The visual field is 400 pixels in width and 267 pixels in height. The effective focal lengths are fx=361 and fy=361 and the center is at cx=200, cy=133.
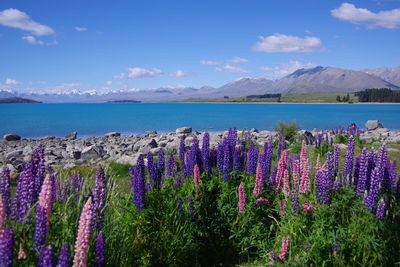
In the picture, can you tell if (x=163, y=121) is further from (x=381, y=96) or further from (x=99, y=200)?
(x=381, y=96)

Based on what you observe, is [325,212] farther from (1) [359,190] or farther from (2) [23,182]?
(2) [23,182]

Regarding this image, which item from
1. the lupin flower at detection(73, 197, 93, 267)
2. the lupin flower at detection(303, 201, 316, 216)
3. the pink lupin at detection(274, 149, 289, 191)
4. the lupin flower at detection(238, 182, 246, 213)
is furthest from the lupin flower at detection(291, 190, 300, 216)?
the lupin flower at detection(73, 197, 93, 267)

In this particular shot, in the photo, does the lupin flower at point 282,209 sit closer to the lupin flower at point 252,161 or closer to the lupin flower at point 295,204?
the lupin flower at point 295,204

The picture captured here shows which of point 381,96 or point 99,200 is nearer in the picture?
point 99,200

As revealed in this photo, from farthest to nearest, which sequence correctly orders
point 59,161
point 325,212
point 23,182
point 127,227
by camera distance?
point 59,161
point 127,227
point 325,212
point 23,182

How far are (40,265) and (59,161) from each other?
64.8 ft

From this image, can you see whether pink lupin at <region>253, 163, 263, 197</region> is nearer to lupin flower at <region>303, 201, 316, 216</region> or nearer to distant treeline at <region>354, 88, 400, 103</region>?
lupin flower at <region>303, 201, 316, 216</region>

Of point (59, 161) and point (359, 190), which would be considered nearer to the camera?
point (359, 190)

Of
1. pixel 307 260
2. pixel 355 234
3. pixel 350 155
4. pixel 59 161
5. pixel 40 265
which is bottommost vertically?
pixel 59 161

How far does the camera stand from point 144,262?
5.14 meters

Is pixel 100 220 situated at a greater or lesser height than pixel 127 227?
greater

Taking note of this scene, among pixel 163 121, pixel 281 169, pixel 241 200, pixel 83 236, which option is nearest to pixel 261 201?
pixel 241 200

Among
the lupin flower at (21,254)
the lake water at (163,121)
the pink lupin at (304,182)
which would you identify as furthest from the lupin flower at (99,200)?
the lake water at (163,121)

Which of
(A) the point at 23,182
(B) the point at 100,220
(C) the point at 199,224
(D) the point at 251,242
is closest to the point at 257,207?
(D) the point at 251,242
